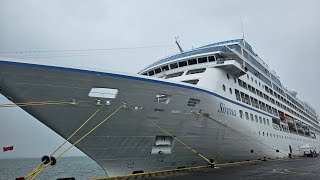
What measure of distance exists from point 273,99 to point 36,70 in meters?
27.4

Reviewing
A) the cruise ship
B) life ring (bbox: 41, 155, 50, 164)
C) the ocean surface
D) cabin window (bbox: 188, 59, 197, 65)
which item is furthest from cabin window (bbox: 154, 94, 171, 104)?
the ocean surface

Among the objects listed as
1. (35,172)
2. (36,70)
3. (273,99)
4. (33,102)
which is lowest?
(35,172)

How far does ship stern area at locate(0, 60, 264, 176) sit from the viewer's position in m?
10.4

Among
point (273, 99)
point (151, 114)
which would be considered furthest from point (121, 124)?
point (273, 99)

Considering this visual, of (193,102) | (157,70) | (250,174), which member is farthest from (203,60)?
(250,174)

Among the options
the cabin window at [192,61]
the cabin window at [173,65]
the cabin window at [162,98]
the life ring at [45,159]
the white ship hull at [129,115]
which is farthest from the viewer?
the cabin window at [173,65]

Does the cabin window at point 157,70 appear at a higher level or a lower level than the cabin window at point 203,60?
lower

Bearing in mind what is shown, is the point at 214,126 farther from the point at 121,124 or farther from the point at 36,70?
the point at 36,70

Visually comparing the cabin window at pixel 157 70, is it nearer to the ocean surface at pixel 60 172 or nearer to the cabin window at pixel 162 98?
the cabin window at pixel 162 98

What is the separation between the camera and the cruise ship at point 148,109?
10.5m

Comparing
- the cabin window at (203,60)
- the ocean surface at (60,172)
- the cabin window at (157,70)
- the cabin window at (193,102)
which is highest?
the cabin window at (203,60)

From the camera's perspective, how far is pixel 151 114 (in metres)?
12.7

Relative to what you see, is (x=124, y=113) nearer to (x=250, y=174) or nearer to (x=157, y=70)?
(x=250, y=174)

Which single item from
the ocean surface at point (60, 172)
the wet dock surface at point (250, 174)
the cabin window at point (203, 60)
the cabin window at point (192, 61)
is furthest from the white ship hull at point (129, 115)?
the ocean surface at point (60, 172)
